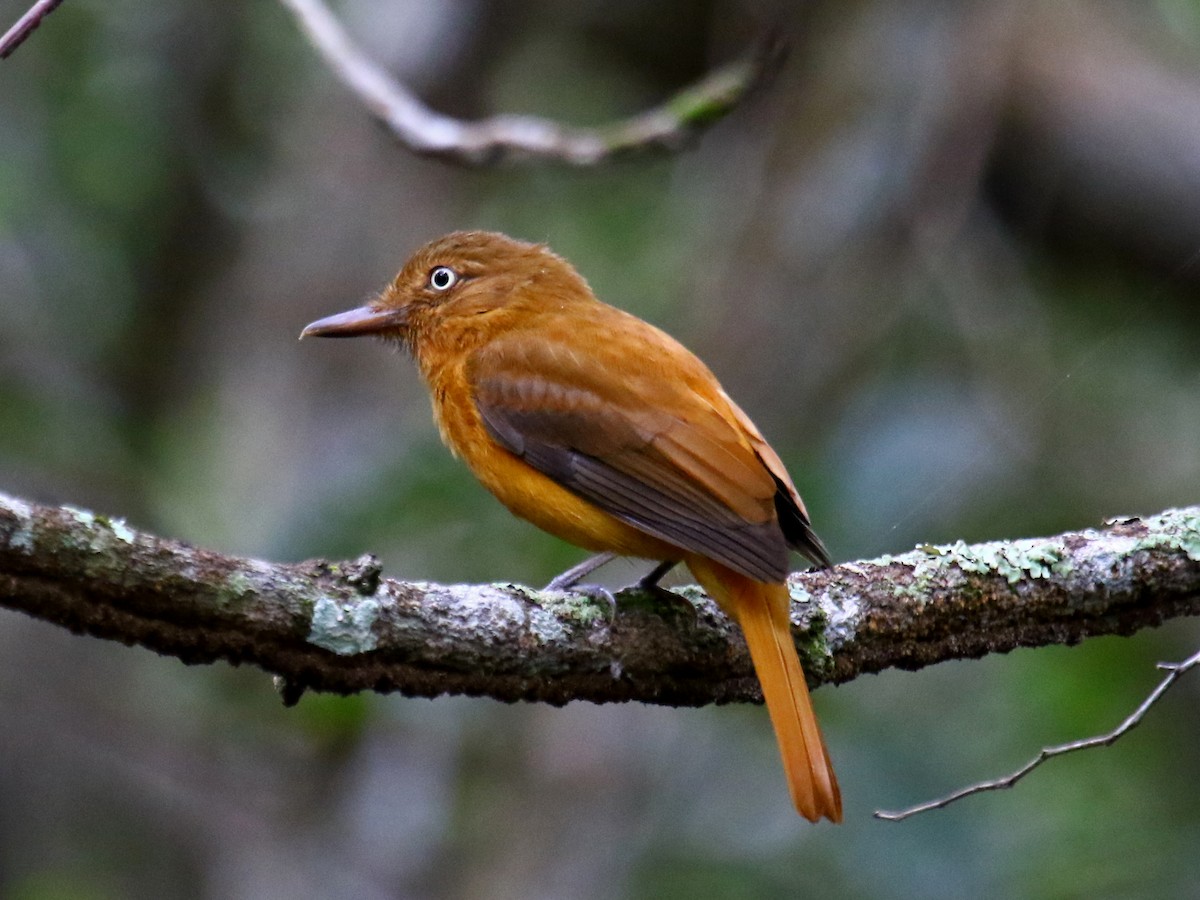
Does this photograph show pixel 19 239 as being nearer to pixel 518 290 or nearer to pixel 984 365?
pixel 518 290

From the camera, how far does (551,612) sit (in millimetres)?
2936

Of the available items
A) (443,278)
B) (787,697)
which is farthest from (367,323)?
(787,697)

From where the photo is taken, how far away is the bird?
3.16 metres

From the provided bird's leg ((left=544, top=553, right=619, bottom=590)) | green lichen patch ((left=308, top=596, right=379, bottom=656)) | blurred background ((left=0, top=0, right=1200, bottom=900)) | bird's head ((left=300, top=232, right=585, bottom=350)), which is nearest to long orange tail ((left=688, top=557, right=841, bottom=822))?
bird's leg ((left=544, top=553, right=619, bottom=590))

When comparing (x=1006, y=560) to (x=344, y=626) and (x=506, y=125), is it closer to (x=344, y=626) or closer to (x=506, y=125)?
(x=344, y=626)

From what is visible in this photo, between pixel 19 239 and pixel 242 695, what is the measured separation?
2645 mm

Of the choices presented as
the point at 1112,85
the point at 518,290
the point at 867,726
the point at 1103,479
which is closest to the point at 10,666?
the point at 518,290

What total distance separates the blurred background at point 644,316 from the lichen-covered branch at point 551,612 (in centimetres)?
122

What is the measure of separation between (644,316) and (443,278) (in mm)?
3140

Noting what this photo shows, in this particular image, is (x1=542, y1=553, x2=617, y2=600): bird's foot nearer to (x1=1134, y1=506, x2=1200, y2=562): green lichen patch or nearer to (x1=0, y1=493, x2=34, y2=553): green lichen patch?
(x1=1134, y1=506, x2=1200, y2=562): green lichen patch

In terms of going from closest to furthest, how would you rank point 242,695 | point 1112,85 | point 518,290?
point 518,290
point 242,695
point 1112,85

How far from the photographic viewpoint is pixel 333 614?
2502mm

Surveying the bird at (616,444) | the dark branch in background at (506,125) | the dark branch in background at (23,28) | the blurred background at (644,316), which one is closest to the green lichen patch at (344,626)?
the bird at (616,444)

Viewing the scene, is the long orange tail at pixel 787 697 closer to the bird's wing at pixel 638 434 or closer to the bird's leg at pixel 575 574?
the bird's wing at pixel 638 434
